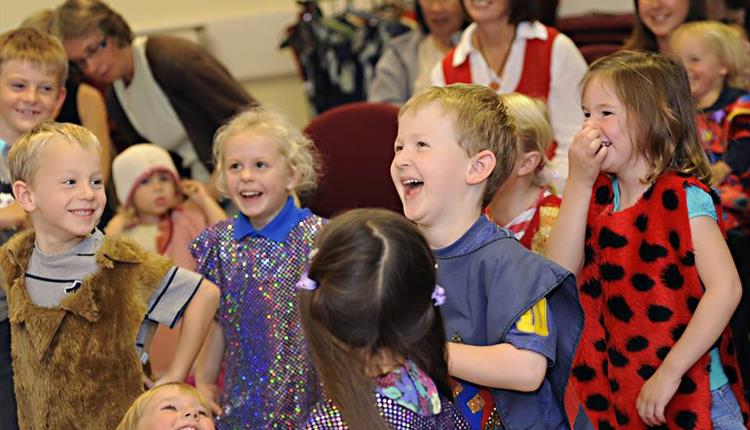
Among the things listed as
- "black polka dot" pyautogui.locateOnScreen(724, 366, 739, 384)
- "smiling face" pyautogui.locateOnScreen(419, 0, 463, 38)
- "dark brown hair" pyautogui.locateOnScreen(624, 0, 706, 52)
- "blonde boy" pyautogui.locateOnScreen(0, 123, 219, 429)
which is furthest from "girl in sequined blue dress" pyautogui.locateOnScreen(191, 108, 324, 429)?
"smiling face" pyautogui.locateOnScreen(419, 0, 463, 38)

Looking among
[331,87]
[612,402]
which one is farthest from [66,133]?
[331,87]

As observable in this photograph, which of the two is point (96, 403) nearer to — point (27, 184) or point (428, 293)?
point (27, 184)

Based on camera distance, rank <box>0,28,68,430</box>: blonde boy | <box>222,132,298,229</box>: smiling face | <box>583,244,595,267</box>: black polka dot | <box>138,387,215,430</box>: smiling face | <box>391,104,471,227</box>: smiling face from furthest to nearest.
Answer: <box>0,28,68,430</box>: blonde boy, <box>222,132,298,229</box>: smiling face, <box>583,244,595,267</box>: black polka dot, <box>138,387,215,430</box>: smiling face, <box>391,104,471,227</box>: smiling face

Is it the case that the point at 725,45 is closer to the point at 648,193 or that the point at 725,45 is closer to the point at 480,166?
the point at 648,193

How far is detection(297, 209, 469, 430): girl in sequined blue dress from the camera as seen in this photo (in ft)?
5.87

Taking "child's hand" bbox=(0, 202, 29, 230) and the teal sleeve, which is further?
"child's hand" bbox=(0, 202, 29, 230)

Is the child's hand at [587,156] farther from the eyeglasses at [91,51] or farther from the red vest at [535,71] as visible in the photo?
the eyeglasses at [91,51]

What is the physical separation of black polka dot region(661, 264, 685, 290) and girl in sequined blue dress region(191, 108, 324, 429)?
88 cm

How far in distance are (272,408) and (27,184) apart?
804 mm

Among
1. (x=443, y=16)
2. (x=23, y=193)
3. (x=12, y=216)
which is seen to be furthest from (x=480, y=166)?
(x=443, y=16)

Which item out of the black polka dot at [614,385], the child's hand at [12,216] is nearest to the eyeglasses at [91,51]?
the child's hand at [12,216]

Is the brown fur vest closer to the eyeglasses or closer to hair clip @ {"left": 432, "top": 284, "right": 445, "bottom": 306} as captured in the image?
hair clip @ {"left": 432, "top": 284, "right": 445, "bottom": 306}

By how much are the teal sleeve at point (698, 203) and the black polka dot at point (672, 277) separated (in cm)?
13

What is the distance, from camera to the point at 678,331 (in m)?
2.39
